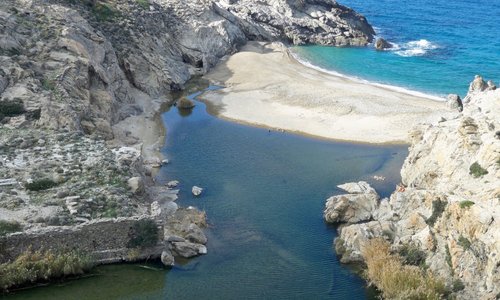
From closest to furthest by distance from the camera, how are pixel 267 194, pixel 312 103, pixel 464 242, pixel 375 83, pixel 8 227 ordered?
pixel 464 242 < pixel 8 227 < pixel 267 194 < pixel 312 103 < pixel 375 83

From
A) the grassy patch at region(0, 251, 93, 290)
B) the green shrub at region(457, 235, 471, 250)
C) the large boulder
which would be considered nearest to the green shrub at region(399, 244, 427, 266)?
the green shrub at region(457, 235, 471, 250)

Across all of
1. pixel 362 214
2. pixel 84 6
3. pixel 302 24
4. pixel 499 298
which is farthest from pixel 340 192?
pixel 302 24

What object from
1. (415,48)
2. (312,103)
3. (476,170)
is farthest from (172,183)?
(415,48)

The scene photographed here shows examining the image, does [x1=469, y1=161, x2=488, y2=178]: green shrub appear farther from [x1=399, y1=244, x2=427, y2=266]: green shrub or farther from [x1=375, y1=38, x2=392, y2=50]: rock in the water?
[x1=375, y1=38, x2=392, y2=50]: rock in the water

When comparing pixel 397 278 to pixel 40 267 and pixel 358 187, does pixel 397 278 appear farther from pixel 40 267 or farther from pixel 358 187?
pixel 40 267

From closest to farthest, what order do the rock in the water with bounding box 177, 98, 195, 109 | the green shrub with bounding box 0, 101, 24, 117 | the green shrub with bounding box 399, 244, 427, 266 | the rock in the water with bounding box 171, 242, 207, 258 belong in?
the green shrub with bounding box 399, 244, 427, 266 → the rock in the water with bounding box 171, 242, 207, 258 → the green shrub with bounding box 0, 101, 24, 117 → the rock in the water with bounding box 177, 98, 195, 109

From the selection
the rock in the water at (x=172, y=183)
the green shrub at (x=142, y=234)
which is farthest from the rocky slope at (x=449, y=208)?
the rock in the water at (x=172, y=183)
